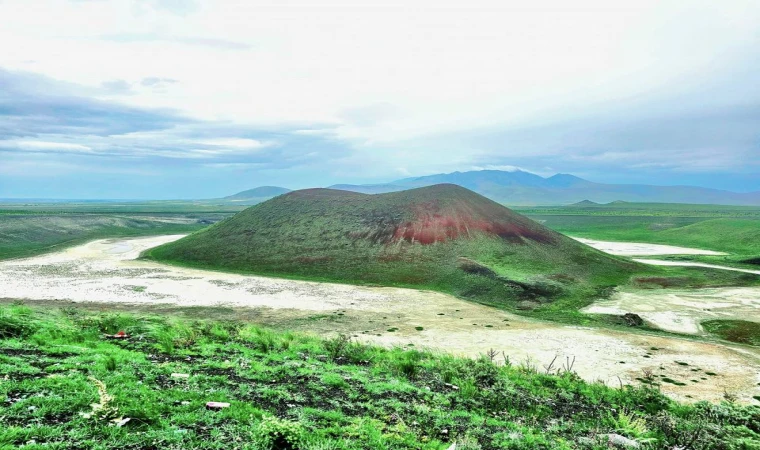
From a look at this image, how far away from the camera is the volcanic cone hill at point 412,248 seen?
6384cm

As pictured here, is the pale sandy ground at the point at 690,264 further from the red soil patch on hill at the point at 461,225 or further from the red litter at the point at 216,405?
the red litter at the point at 216,405

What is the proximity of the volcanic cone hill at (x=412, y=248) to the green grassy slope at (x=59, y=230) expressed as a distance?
37.1 m

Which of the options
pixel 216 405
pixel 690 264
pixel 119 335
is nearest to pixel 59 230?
pixel 119 335

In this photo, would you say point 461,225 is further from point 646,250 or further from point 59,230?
point 59,230

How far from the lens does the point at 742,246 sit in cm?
10712

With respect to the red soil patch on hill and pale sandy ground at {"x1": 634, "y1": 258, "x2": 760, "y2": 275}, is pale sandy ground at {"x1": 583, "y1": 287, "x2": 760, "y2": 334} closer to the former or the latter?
pale sandy ground at {"x1": 634, "y1": 258, "x2": 760, "y2": 275}

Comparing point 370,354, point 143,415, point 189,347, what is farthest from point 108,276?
point 143,415

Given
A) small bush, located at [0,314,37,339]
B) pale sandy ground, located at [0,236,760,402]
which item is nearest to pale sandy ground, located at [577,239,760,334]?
pale sandy ground, located at [0,236,760,402]

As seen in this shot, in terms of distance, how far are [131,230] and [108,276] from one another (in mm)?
93211

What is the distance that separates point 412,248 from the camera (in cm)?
7775

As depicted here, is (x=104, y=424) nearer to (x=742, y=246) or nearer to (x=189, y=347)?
(x=189, y=347)

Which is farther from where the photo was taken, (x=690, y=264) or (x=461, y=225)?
(x=461, y=225)

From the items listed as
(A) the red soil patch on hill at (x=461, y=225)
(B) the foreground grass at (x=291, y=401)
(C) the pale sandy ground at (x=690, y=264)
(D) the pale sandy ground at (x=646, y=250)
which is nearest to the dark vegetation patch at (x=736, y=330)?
(B) the foreground grass at (x=291, y=401)

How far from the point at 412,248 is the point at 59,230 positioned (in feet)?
383
